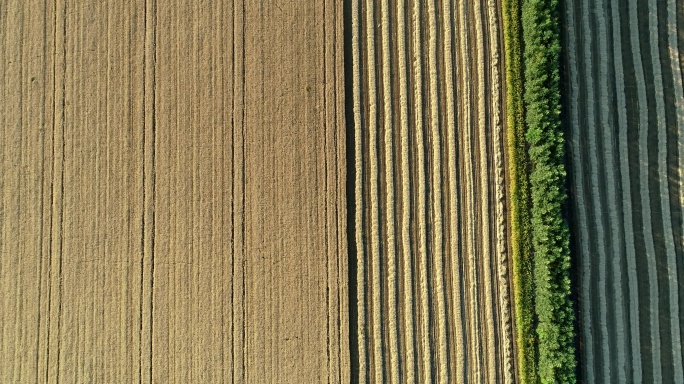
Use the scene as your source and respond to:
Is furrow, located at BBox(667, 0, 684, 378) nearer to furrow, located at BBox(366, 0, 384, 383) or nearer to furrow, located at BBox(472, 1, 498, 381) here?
furrow, located at BBox(472, 1, 498, 381)

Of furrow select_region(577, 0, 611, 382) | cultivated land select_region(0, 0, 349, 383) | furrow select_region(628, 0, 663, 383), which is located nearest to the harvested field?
cultivated land select_region(0, 0, 349, 383)

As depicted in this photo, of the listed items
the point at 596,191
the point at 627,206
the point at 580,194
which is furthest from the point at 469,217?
the point at 627,206

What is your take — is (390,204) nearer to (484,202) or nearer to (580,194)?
(484,202)

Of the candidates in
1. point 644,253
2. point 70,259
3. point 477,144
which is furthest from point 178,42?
point 644,253

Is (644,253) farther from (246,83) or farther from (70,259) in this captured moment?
(70,259)

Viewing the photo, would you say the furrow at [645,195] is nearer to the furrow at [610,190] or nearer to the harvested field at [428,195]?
the furrow at [610,190]

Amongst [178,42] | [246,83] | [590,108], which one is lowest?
[590,108]
